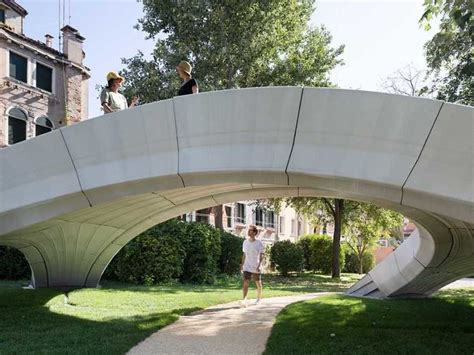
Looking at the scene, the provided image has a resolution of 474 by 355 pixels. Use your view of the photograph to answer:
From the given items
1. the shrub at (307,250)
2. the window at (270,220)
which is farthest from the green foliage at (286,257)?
the window at (270,220)

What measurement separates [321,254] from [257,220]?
1046 centimetres

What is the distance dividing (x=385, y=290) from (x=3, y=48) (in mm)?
21886

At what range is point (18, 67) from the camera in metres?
25.3

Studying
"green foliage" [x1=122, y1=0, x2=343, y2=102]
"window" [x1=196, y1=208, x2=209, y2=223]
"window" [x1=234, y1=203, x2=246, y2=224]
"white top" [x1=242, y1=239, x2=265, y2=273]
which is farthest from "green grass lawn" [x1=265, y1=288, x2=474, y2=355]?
"window" [x1=234, y1=203, x2=246, y2=224]

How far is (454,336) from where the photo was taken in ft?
24.6

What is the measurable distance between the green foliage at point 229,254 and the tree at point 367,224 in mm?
8697

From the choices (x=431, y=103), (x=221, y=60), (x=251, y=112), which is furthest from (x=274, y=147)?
(x=221, y=60)

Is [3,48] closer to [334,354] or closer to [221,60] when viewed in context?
[221,60]

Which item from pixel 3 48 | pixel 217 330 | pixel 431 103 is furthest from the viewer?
pixel 3 48

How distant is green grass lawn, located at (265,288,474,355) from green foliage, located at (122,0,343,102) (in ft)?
41.6

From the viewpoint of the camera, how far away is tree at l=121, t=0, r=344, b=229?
20844 mm

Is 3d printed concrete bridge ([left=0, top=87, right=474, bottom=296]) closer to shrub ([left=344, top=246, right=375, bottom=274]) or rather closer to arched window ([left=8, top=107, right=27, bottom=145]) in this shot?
arched window ([left=8, top=107, right=27, bottom=145])

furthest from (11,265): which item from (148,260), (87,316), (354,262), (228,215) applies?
(354,262)

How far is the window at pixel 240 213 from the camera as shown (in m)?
37.4
